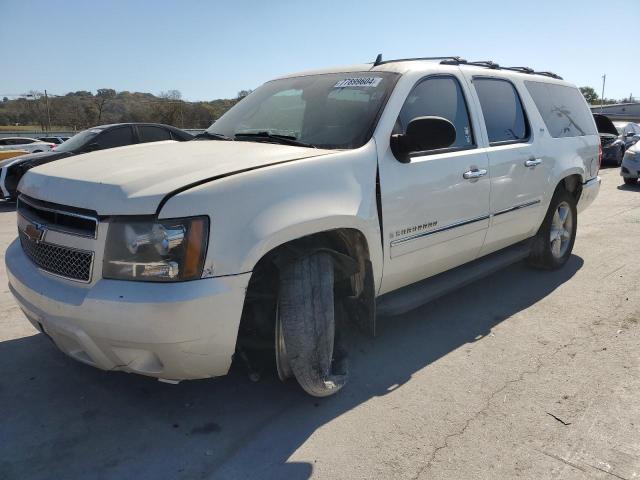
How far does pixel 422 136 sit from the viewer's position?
2.98 meters

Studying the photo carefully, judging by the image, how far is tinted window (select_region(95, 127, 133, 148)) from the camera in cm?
1013

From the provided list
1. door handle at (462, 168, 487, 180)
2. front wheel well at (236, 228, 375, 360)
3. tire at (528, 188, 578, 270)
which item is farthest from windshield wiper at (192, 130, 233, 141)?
tire at (528, 188, 578, 270)

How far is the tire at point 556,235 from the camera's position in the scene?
16.4ft

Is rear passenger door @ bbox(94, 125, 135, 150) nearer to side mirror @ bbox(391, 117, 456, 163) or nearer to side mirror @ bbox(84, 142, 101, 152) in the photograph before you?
side mirror @ bbox(84, 142, 101, 152)

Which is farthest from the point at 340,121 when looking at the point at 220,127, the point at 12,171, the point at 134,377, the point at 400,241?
the point at 12,171

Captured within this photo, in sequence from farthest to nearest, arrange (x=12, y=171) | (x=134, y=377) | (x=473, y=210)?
(x=12, y=171)
(x=473, y=210)
(x=134, y=377)

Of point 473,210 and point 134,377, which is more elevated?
point 473,210

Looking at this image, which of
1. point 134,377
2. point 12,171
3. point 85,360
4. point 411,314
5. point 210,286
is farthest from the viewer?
point 12,171

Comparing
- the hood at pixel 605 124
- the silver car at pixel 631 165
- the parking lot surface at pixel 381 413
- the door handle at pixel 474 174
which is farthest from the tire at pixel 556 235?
the silver car at pixel 631 165

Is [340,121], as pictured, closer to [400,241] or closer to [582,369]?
[400,241]

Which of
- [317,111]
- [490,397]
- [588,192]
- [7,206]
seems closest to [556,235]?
[588,192]

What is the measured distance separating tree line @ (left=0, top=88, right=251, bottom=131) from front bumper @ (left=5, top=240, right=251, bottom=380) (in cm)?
3420

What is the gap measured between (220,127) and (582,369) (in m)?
3.00

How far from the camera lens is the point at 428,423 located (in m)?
2.71
